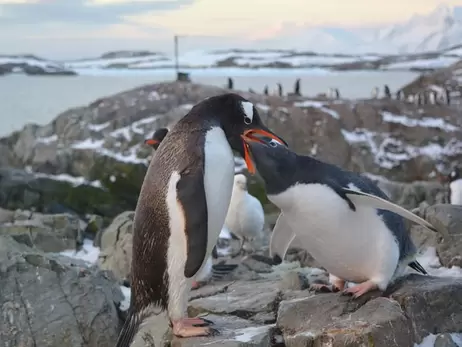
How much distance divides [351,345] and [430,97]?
18212 millimetres

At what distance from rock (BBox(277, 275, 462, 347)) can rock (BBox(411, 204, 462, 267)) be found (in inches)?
60.1

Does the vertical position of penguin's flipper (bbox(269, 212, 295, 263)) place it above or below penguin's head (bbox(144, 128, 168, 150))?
below

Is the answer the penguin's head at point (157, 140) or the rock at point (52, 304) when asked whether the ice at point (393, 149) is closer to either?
the penguin's head at point (157, 140)

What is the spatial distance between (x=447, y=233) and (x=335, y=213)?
2103mm

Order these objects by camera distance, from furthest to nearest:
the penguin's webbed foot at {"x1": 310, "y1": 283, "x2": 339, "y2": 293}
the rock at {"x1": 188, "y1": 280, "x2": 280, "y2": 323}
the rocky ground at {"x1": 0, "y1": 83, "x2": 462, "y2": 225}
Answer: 1. the rocky ground at {"x1": 0, "y1": 83, "x2": 462, "y2": 225}
2. the rock at {"x1": 188, "y1": 280, "x2": 280, "y2": 323}
3. the penguin's webbed foot at {"x1": 310, "y1": 283, "x2": 339, "y2": 293}

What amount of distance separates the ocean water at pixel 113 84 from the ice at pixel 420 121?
334cm

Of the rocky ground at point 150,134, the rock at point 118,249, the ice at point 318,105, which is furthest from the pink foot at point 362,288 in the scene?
the ice at point 318,105

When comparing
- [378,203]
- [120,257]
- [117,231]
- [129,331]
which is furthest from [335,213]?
[117,231]

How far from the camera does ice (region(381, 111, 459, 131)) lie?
16.2 meters

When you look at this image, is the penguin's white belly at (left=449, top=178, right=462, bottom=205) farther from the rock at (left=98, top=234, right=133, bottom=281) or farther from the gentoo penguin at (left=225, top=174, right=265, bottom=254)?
the rock at (left=98, top=234, right=133, bottom=281)

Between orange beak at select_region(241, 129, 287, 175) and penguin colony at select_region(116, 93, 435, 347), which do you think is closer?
penguin colony at select_region(116, 93, 435, 347)

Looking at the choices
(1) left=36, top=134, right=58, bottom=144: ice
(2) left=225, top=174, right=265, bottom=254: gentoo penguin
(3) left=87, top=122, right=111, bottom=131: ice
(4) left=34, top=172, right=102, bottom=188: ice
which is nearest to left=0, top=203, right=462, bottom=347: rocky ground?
(2) left=225, top=174, right=265, bottom=254: gentoo penguin

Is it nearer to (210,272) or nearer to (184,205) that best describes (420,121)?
(210,272)

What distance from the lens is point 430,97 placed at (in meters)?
19.4
